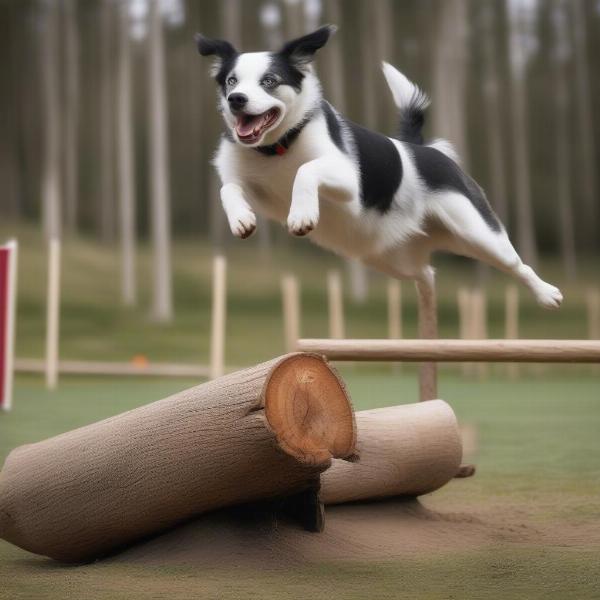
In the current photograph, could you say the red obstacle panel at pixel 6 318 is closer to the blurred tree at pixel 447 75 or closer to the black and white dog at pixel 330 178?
the black and white dog at pixel 330 178

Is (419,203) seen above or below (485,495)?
above

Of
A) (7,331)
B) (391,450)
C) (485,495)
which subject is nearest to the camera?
(391,450)

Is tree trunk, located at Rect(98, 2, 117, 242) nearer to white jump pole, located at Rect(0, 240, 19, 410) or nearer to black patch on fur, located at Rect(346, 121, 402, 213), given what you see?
white jump pole, located at Rect(0, 240, 19, 410)

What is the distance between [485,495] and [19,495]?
3122mm

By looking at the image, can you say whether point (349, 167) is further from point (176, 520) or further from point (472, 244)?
point (176, 520)

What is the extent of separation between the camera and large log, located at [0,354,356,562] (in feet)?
12.9

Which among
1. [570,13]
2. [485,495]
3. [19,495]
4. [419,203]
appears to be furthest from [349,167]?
[570,13]

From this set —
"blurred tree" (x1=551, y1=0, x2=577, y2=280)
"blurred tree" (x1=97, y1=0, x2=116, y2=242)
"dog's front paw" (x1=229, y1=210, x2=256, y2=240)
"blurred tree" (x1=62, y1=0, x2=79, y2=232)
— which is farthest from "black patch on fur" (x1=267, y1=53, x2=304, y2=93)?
"blurred tree" (x1=551, y1=0, x2=577, y2=280)

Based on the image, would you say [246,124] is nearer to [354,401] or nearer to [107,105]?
[354,401]

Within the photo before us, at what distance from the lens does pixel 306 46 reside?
14.2 feet

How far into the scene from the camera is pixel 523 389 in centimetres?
1672

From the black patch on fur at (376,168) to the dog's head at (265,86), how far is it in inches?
12.3

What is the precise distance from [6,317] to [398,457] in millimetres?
7730

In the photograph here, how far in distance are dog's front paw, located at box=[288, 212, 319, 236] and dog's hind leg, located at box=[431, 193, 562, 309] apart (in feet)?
3.50
